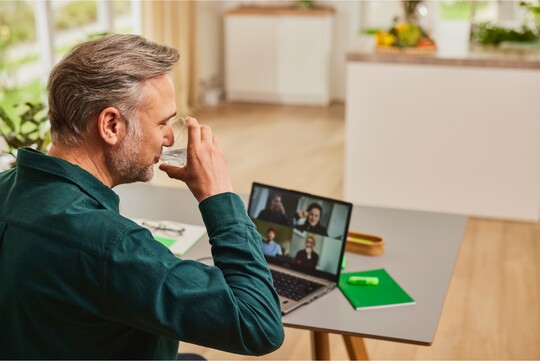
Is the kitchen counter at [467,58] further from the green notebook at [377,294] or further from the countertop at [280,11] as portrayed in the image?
the countertop at [280,11]

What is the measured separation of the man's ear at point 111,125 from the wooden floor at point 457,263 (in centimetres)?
168

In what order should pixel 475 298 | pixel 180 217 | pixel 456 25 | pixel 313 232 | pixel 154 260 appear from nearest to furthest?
pixel 154 260
pixel 313 232
pixel 180 217
pixel 475 298
pixel 456 25

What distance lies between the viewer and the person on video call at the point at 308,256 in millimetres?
2047

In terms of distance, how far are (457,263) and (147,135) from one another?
108 inches

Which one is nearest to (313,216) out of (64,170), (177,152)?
(177,152)

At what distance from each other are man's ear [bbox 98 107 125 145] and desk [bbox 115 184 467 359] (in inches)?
25.5

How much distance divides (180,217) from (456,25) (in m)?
5.32

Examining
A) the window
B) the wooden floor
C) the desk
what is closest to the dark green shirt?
the desk

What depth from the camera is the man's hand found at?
1463mm

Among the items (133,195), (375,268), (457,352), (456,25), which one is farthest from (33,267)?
(456,25)

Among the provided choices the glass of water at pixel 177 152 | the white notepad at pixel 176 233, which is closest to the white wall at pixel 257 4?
the white notepad at pixel 176 233

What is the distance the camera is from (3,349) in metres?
1.36

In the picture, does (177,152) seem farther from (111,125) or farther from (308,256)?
(308,256)

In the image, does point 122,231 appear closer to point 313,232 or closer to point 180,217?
point 313,232
